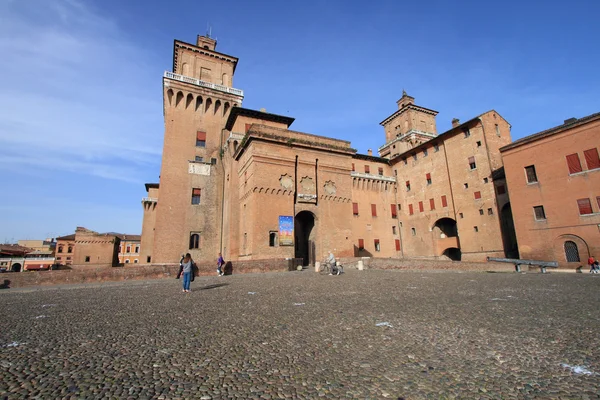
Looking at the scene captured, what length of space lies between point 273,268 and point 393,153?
34.7 metres

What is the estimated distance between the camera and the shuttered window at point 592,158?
20.2 meters

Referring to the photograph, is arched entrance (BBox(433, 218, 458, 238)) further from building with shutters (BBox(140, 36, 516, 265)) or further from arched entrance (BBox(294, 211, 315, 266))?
arched entrance (BBox(294, 211, 315, 266))

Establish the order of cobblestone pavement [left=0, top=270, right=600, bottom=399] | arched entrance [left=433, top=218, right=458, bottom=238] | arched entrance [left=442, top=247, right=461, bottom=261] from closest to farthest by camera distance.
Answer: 1. cobblestone pavement [left=0, top=270, right=600, bottom=399]
2. arched entrance [left=442, top=247, right=461, bottom=261]
3. arched entrance [left=433, top=218, right=458, bottom=238]

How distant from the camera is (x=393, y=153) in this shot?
4575cm

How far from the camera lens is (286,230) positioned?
72.7ft

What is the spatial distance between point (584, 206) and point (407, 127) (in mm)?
27370

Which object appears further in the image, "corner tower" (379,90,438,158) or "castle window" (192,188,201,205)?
"corner tower" (379,90,438,158)

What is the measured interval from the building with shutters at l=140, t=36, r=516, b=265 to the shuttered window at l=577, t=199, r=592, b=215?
245 inches

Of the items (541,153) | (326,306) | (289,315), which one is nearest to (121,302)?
(289,315)

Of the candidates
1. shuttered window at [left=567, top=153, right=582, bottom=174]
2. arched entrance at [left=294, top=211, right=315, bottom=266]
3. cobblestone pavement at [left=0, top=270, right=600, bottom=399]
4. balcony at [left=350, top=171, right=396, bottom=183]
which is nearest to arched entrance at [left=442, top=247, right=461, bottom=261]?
balcony at [left=350, top=171, right=396, bottom=183]

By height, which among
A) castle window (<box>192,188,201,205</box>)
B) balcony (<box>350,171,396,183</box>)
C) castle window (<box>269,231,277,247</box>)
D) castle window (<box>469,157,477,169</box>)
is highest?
balcony (<box>350,171,396,183</box>)

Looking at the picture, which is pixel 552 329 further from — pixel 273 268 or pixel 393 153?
pixel 393 153

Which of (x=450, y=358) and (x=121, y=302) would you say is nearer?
(x=450, y=358)

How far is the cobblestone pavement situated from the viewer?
2.62 m
